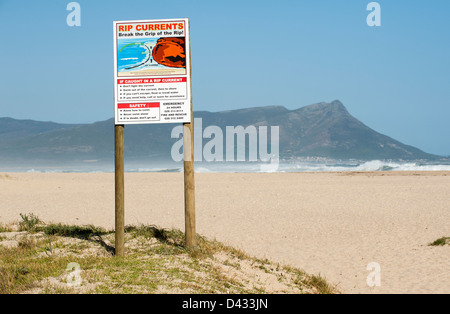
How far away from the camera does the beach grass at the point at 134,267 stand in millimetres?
6562

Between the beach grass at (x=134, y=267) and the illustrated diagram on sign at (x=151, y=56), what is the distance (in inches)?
118

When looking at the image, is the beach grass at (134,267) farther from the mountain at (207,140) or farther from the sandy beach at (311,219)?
the mountain at (207,140)

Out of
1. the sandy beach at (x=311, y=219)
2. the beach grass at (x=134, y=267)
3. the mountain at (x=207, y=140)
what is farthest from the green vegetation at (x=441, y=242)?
the mountain at (x=207, y=140)

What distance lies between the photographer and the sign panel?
27.2 feet

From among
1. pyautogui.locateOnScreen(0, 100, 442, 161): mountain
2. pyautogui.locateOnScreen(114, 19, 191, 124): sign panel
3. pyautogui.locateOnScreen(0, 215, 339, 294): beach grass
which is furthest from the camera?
pyautogui.locateOnScreen(0, 100, 442, 161): mountain

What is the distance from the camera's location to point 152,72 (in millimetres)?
8320

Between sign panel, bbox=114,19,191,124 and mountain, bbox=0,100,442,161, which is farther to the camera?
mountain, bbox=0,100,442,161

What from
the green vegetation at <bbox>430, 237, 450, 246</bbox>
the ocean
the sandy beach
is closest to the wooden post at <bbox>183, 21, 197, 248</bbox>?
the sandy beach

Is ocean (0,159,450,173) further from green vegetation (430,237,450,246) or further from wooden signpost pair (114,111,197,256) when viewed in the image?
wooden signpost pair (114,111,197,256)

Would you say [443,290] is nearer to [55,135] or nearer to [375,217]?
[375,217]

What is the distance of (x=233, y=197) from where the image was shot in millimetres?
22750

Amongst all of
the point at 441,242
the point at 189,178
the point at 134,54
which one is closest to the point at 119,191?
the point at 189,178
